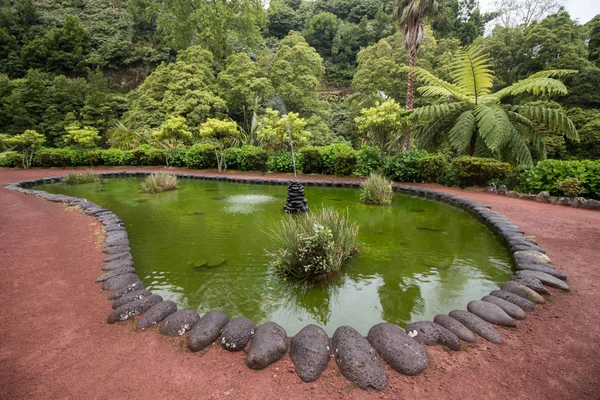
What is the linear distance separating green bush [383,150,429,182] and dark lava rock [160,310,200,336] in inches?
328

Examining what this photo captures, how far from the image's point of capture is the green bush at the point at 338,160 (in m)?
10.4

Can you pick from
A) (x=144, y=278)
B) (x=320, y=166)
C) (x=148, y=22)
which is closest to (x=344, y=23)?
(x=148, y=22)

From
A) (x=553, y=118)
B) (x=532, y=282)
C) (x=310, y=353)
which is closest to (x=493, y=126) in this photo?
(x=553, y=118)

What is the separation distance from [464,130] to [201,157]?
1091 centimetres

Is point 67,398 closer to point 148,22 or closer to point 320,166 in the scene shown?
point 320,166

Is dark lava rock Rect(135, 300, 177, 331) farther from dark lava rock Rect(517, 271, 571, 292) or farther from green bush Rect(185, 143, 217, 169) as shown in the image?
green bush Rect(185, 143, 217, 169)

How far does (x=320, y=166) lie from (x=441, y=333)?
948cm

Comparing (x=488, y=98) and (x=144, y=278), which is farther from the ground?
(x=488, y=98)

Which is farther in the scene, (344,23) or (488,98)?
(344,23)

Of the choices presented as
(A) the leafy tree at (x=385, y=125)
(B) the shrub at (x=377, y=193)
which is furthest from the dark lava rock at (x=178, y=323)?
(A) the leafy tree at (x=385, y=125)

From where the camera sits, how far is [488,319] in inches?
90.7

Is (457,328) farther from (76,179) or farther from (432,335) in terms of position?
(76,179)

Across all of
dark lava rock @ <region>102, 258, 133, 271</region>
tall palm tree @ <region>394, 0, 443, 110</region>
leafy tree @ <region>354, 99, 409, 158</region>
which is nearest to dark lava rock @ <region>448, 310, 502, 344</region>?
dark lava rock @ <region>102, 258, 133, 271</region>

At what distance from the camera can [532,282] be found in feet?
9.09
